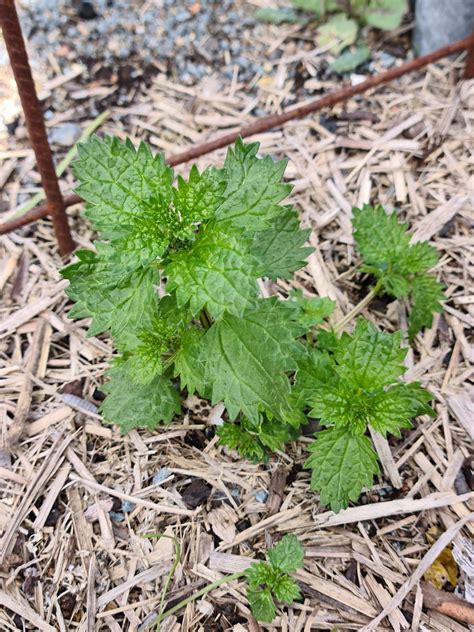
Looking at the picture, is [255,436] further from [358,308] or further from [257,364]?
[358,308]

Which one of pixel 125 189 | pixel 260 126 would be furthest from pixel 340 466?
pixel 260 126

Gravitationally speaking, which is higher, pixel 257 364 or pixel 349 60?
pixel 349 60

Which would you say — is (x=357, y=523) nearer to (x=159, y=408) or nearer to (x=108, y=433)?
(x=159, y=408)

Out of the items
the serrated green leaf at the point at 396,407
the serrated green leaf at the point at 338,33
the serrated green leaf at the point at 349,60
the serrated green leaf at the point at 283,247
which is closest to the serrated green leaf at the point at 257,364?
the serrated green leaf at the point at 283,247

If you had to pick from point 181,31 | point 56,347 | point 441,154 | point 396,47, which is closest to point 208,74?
point 181,31

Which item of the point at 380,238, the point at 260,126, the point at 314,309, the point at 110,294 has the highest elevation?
the point at 260,126

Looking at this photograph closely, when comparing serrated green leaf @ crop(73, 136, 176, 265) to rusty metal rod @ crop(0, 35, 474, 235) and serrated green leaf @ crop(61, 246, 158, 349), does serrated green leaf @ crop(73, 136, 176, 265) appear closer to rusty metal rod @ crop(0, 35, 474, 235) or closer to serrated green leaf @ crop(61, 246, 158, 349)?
serrated green leaf @ crop(61, 246, 158, 349)

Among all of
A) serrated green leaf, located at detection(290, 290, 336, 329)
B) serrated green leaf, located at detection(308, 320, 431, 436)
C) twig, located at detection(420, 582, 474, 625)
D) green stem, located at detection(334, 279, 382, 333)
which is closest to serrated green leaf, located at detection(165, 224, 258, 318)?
serrated green leaf, located at detection(308, 320, 431, 436)
